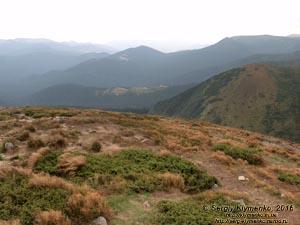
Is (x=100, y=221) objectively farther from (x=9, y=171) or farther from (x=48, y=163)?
(x=48, y=163)

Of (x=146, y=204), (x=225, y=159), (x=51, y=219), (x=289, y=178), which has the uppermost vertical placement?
(x=51, y=219)

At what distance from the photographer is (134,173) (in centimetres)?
1316

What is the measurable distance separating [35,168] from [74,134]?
738 centimetres

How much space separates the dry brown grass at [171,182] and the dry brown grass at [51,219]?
5.20 meters

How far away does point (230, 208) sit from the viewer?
10.4 m

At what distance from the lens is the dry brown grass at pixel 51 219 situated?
789 centimetres

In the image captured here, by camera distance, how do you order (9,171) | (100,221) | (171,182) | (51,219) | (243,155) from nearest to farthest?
1. (51,219)
2. (100,221)
3. (9,171)
4. (171,182)
5. (243,155)

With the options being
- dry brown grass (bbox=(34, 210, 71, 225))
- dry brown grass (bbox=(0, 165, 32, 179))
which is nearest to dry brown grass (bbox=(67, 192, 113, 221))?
dry brown grass (bbox=(34, 210, 71, 225))

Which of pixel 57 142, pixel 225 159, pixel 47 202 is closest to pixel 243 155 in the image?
pixel 225 159

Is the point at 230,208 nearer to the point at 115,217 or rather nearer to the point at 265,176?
the point at 115,217

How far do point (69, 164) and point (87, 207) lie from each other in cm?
480

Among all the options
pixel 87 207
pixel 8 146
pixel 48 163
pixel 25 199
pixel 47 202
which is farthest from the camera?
pixel 8 146

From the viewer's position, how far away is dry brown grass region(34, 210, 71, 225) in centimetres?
789

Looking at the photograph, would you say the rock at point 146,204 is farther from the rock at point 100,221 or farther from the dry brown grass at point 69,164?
the dry brown grass at point 69,164
